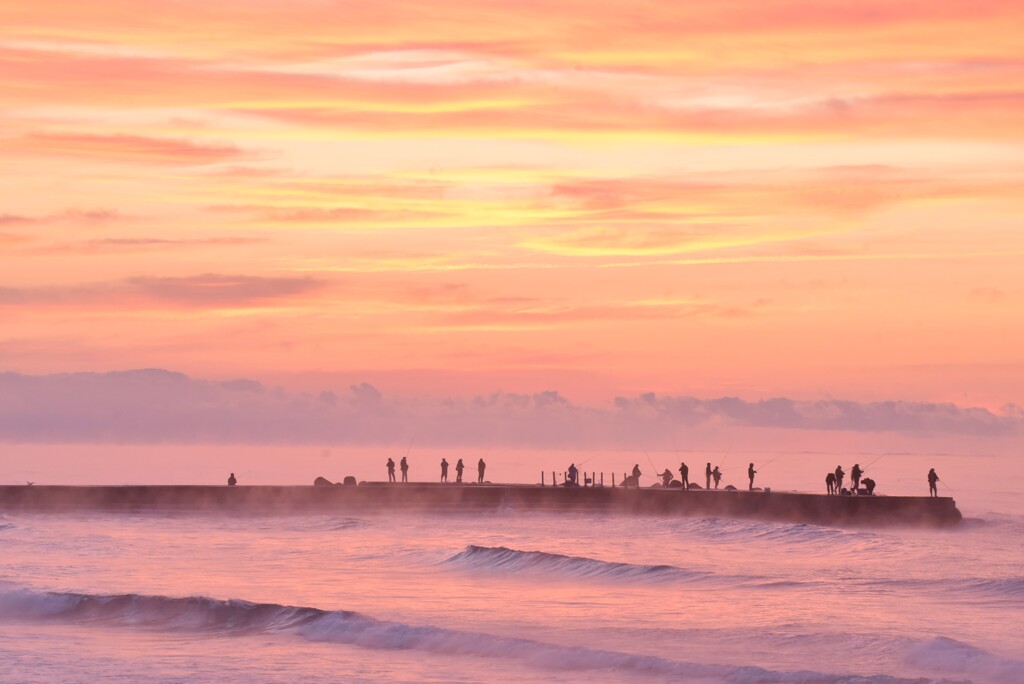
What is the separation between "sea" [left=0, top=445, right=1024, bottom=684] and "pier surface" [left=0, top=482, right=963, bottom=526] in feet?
14.3

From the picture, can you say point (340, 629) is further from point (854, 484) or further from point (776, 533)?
point (854, 484)

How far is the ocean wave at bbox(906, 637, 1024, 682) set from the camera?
24328mm

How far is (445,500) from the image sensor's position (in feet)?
204

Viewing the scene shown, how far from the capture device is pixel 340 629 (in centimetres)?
2938

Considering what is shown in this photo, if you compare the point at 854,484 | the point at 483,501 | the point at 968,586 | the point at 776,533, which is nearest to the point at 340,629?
the point at 968,586

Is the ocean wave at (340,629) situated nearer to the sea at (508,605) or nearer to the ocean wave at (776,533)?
the sea at (508,605)

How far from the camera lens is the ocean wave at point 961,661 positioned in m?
24.3

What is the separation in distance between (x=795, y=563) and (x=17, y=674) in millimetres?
24067

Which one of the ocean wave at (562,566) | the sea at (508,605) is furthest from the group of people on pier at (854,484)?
the ocean wave at (562,566)

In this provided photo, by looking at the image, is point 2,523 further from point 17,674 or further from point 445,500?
point 17,674

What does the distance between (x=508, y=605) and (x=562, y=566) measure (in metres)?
7.06

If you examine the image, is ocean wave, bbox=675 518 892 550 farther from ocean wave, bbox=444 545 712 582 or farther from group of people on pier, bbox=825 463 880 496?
ocean wave, bbox=444 545 712 582

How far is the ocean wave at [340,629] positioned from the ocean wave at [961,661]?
1.59 meters

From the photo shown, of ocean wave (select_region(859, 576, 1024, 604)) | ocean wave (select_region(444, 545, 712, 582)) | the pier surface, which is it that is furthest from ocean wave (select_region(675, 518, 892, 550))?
ocean wave (select_region(444, 545, 712, 582))
